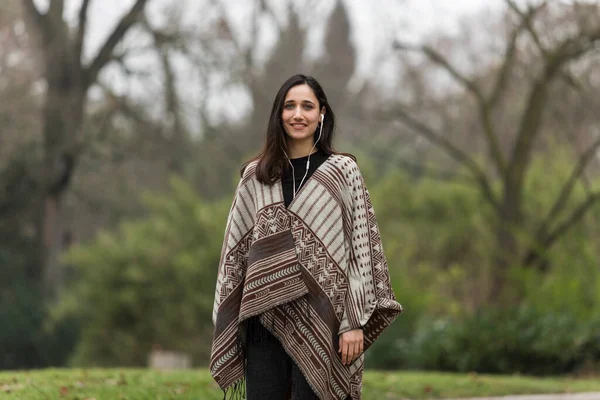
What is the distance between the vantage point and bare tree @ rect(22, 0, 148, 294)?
18.4 meters

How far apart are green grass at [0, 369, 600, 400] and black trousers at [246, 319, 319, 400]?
2487mm

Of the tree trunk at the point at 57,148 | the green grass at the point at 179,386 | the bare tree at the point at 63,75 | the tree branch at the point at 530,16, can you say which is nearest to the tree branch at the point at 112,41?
the bare tree at the point at 63,75

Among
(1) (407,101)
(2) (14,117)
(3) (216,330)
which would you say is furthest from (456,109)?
(3) (216,330)

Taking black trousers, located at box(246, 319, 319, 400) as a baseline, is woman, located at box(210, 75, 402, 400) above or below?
above

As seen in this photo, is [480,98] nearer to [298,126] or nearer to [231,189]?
[231,189]

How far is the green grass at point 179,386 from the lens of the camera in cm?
648

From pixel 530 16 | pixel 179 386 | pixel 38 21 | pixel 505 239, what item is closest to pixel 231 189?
pixel 38 21

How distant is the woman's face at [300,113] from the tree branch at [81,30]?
1450cm

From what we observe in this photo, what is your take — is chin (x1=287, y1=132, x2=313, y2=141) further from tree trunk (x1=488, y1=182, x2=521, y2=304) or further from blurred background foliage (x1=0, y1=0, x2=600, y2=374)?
tree trunk (x1=488, y1=182, x2=521, y2=304)

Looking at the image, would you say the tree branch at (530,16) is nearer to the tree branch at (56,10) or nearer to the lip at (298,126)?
the tree branch at (56,10)

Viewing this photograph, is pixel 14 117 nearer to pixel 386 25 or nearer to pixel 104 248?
pixel 104 248

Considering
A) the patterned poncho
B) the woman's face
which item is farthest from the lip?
the patterned poncho

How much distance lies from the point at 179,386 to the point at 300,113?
3.89 meters

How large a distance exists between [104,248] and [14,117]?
503 cm
